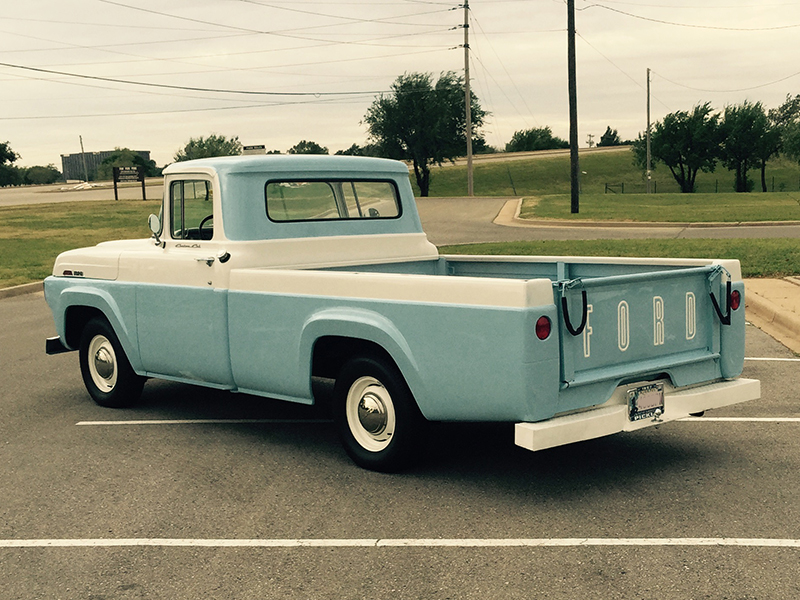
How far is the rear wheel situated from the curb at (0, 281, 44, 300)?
9.31 meters

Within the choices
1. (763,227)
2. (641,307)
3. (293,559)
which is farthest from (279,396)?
(763,227)

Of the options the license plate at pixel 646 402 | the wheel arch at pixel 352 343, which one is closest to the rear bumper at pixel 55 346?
the wheel arch at pixel 352 343

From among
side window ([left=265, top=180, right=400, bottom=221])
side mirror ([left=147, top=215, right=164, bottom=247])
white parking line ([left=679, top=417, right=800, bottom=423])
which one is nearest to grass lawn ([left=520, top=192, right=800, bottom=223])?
white parking line ([left=679, top=417, right=800, bottom=423])

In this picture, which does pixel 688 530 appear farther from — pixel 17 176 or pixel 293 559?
→ pixel 17 176

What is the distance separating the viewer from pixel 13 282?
57.1 feet

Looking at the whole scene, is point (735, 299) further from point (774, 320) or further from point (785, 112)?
point (785, 112)

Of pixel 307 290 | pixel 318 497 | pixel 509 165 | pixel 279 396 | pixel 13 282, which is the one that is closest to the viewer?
pixel 318 497

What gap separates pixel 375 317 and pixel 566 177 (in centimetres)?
8046

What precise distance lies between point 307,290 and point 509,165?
87.2 metres

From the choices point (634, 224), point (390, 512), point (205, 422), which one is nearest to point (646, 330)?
point (390, 512)

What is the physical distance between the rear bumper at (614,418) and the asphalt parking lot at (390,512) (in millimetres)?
388

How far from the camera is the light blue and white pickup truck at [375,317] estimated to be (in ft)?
16.0

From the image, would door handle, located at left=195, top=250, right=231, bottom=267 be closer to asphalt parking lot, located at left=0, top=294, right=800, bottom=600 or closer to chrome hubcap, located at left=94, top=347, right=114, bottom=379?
asphalt parking lot, located at left=0, top=294, right=800, bottom=600

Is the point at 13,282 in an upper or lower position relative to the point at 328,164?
lower
